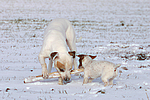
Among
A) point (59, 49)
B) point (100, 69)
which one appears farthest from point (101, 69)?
point (59, 49)

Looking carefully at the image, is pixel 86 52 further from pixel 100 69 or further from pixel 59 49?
pixel 100 69

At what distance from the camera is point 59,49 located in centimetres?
619

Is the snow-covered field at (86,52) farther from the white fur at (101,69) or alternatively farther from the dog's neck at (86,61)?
the dog's neck at (86,61)

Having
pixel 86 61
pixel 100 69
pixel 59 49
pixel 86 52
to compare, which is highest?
pixel 59 49

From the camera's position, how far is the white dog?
5770mm

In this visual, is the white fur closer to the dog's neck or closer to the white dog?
the dog's neck

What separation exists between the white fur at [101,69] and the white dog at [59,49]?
52 cm

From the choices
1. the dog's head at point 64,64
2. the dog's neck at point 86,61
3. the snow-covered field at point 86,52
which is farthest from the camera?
the dog's neck at point 86,61

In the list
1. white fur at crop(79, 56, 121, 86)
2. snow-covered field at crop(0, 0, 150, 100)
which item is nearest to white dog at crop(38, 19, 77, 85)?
snow-covered field at crop(0, 0, 150, 100)

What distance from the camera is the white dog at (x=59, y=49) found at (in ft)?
18.9

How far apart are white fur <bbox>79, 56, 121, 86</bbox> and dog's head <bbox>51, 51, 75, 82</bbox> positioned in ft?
2.03

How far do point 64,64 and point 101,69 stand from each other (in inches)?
34.6

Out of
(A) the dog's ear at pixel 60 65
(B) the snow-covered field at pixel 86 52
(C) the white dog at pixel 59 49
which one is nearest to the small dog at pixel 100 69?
(B) the snow-covered field at pixel 86 52

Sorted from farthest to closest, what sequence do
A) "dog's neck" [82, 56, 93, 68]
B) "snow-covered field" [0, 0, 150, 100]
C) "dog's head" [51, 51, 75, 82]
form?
"dog's neck" [82, 56, 93, 68] < "dog's head" [51, 51, 75, 82] < "snow-covered field" [0, 0, 150, 100]
